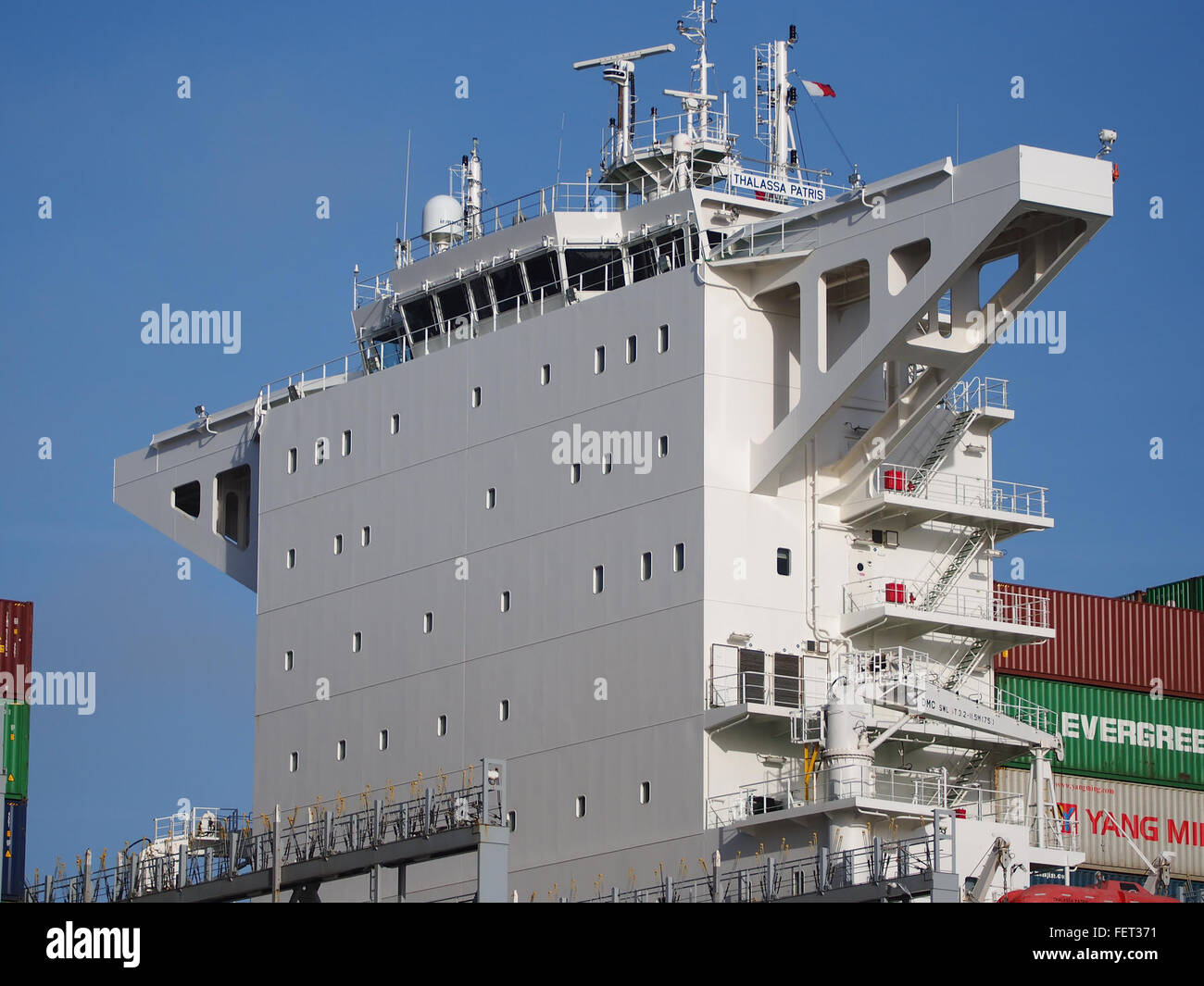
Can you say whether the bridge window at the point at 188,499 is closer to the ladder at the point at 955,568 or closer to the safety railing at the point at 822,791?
the ladder at the point at 955,568

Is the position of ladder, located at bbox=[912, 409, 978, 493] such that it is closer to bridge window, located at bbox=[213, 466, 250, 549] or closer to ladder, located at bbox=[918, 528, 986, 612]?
ladder, located at bbox=[918, 528, 986, 612]

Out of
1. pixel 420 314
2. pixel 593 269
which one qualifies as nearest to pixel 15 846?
pixel 420 314

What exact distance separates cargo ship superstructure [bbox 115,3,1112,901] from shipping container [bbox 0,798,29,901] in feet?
22.5

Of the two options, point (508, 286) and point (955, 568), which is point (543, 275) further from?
point (955, 568)

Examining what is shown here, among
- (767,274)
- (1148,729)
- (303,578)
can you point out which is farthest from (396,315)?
(1148,729)

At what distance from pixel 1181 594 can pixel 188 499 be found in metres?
23.1

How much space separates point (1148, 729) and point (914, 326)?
1570 cm

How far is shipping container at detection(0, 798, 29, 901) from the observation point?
51.3 metres

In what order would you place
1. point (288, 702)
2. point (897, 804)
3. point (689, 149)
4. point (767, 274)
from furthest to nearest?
point (288, 702)
point (689, 149)
point (767, 274)
point (897, 804)

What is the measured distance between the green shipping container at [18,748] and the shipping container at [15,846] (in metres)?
0.27

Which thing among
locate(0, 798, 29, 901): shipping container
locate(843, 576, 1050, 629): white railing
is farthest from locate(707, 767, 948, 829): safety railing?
locate(0, 798, 29, 901): shipping container

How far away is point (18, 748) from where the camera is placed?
53.9 m
